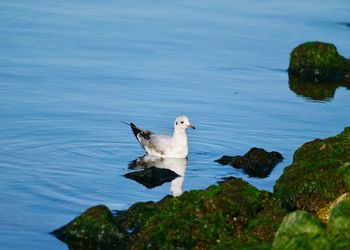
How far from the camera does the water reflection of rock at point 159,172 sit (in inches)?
694

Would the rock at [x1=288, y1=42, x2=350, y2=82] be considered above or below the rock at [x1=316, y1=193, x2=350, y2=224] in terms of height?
above

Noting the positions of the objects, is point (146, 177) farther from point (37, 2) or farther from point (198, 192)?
point (37, 2)

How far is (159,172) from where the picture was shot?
59.4ft

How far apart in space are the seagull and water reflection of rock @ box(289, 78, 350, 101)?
19.0 ft

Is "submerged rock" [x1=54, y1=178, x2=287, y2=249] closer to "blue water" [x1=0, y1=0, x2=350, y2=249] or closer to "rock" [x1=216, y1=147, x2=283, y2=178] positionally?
"blue water" [x1=0, y1=0, x2=350, y2=249]

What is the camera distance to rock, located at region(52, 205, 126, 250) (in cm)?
1348

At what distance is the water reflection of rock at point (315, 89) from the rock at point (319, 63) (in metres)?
Result: 0.39

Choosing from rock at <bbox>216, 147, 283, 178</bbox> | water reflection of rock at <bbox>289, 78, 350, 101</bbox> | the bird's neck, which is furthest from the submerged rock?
water reflection of rock at <bbox>289, 78, 350, 101</bbox>

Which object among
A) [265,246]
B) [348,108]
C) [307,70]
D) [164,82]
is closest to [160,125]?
[164,82]

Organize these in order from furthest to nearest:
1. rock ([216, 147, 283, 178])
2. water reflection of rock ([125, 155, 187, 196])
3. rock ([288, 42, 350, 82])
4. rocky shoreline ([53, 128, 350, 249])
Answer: rock ([288, 42, 350, 82]), rock ([216, 147, 283, 178]), water reflection of rock ([125, 155, 187, 196]), rocky shoreline ([53, 128, 350, 249])

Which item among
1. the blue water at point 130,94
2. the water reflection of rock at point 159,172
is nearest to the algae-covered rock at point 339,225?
the blue water at point 130,94

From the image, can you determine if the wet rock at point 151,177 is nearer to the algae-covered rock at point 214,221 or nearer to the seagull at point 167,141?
the seagull at point 167,141

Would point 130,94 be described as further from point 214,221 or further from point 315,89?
point 214,221

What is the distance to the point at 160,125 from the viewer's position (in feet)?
71.0
